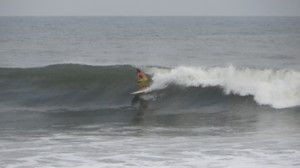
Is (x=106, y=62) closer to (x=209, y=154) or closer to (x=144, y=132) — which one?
(x=144, y=132)

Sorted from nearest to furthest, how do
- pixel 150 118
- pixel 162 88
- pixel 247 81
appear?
1. pixel 150 118
2. pixel 247 81
3. pixel 162 88

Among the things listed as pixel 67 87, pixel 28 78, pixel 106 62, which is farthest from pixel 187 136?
pixel 106 62

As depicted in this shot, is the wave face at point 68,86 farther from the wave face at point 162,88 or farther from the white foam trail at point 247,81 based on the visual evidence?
the white foam trail at point 247,81

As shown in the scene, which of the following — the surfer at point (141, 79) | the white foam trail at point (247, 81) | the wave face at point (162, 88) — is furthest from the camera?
the wave face at point (162, 88)

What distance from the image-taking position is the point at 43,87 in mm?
25359

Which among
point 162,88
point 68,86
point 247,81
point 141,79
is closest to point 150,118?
point 141,79

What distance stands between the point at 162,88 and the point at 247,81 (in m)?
2.95

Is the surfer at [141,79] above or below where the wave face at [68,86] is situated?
below

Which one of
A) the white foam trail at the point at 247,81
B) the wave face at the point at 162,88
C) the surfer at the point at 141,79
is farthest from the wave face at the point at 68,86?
the surfer at the point at 141,79

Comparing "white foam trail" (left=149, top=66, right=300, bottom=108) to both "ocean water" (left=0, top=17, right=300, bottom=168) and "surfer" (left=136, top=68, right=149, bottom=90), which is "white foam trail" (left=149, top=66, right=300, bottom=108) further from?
"surfer" (left=136, top=68, right=149, bottom=90)

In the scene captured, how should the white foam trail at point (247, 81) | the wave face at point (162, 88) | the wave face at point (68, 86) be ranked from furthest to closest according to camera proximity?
the wave face at point (68, 86)
the wave face at point (162, 88)
the white foam trail at point (247, 81)

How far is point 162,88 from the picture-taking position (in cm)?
2292

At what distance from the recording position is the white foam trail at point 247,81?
20500 mm

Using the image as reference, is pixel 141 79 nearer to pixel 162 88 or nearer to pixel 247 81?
pixel 162 88
